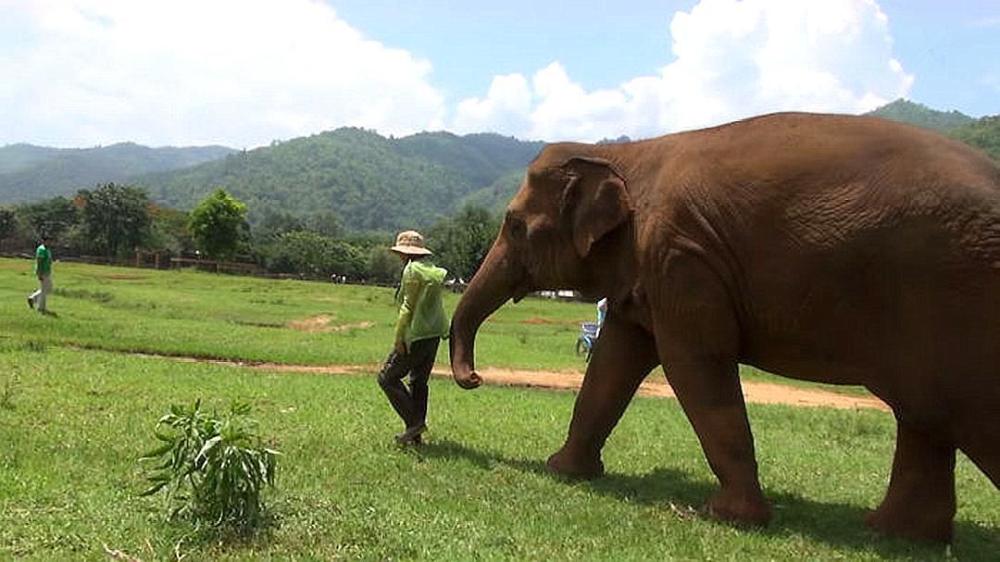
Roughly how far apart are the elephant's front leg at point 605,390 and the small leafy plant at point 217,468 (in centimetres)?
348

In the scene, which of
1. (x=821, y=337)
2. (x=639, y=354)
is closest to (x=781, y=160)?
(x=821, y=337)

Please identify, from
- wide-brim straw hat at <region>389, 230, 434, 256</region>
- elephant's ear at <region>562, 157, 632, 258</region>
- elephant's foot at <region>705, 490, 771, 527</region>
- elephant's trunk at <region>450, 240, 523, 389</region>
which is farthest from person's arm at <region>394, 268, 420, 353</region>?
elephant's foot at <region>705, 490, 771, 527</region>

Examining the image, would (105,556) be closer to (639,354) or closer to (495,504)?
(495,504)

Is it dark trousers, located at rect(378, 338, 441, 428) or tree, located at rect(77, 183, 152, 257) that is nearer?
dark trousers, located at rect(378, 338, 441, 428)

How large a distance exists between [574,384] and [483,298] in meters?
9.16

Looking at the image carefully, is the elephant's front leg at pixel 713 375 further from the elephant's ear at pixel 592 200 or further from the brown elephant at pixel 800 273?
the elephant's ear at pixel 592 200

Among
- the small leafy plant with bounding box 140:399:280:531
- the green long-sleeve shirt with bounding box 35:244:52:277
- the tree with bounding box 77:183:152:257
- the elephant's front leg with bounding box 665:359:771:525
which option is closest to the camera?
the small leafy plant with bounding box 140:399:280:531

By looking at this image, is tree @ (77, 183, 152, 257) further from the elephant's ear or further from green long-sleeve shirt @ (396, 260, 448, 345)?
the elephant's ear

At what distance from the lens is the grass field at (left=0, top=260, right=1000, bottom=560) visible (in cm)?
633

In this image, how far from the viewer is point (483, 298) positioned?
9.48 m

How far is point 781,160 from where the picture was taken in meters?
7.31

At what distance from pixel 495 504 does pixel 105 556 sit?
9.64 feet

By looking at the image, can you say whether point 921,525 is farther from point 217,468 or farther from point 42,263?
point 42,263

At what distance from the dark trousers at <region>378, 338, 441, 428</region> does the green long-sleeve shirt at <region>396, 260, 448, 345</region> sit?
0.11 meters
